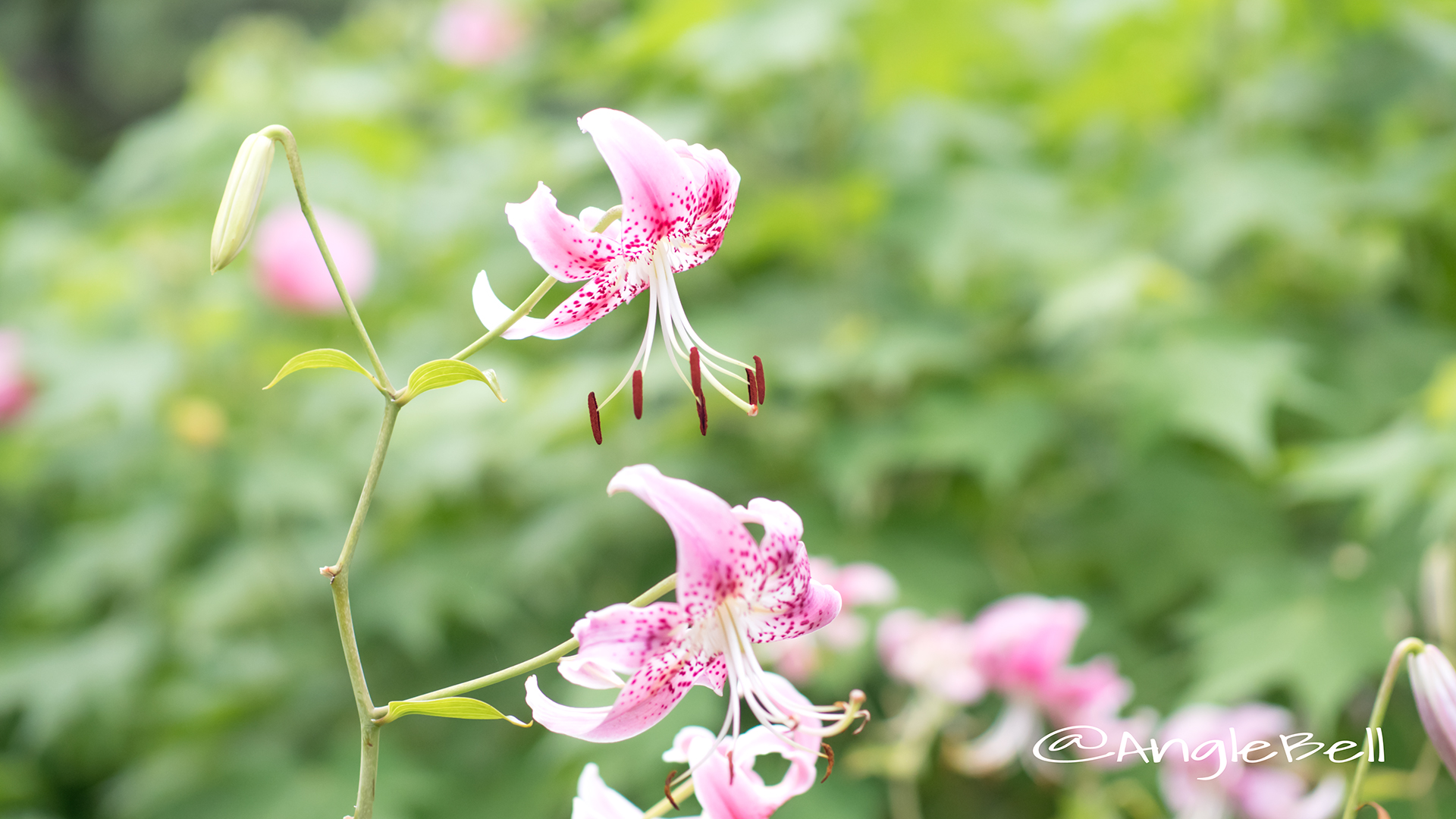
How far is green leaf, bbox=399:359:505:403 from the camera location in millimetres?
325

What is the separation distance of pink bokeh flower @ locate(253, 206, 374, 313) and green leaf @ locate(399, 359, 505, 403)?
3.46 ft

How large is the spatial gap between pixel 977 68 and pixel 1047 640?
0.96 metres

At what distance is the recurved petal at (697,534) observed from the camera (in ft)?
0.97

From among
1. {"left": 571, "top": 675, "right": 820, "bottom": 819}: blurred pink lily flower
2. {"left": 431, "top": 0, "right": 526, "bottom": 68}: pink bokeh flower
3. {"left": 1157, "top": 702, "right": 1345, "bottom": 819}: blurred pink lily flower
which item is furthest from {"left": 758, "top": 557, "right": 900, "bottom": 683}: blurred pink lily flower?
{"left": 431, "top": 0, "right": 526, "bottom": 68}: pink bokeh flower

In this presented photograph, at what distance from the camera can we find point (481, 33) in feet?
5.88

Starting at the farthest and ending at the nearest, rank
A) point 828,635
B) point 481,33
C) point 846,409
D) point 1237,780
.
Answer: point 481,33
point 846,409
point 828,635
point 1237,780

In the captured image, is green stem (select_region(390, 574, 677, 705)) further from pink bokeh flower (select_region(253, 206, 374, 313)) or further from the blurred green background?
pink bokeh flower (select_region(253, 206, 374, 313))

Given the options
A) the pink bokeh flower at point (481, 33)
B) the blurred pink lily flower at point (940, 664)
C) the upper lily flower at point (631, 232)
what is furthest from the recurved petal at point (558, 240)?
the pink bokeh flower at point (481, 33)

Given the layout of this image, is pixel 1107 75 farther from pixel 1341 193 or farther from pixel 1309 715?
pixel 1309 715

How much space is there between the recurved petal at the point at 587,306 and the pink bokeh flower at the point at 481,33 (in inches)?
58.0

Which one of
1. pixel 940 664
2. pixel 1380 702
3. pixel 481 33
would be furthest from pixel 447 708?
pixel 481 33

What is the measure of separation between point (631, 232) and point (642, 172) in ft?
0.10

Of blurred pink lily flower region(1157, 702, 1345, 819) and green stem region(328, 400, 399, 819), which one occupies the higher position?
blurred pink lily flower region(1157, 702, 1345, 819)

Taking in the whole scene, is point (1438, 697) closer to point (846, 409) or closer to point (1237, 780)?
point (1237, 780)
